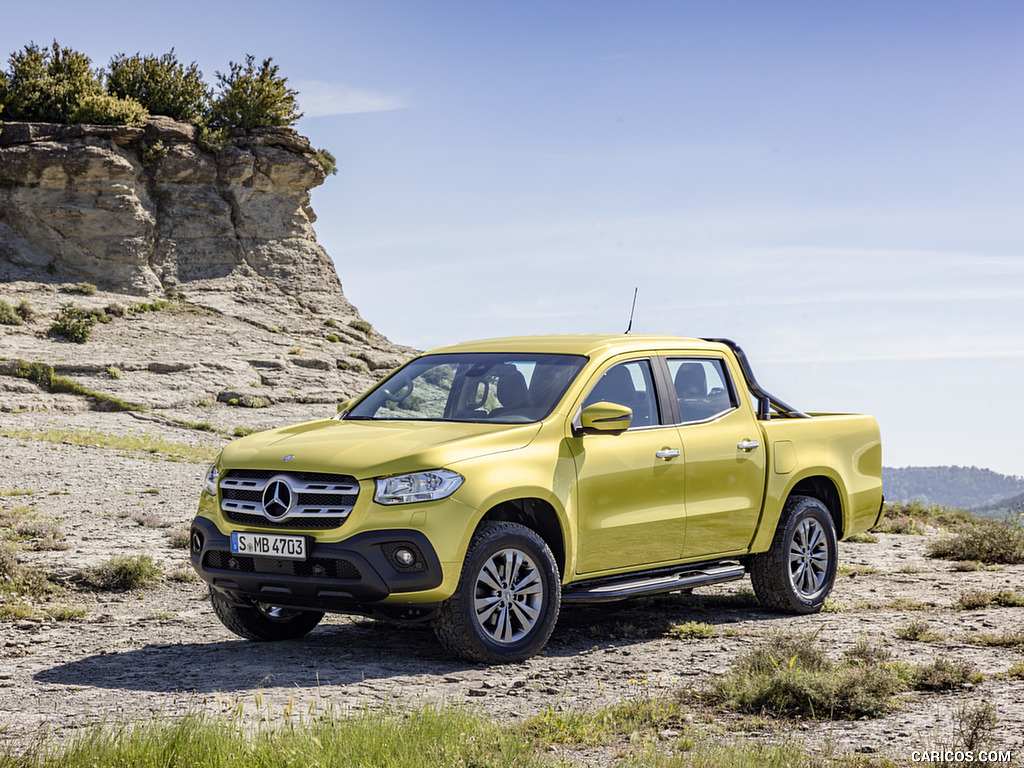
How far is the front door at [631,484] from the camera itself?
7.33 m

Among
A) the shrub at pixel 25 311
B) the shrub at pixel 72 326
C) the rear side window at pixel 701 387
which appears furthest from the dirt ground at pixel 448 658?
the shrub at pixel 25 311

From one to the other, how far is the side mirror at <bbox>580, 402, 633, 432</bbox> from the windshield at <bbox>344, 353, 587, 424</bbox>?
30 centimetres

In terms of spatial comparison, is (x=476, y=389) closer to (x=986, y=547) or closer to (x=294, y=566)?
(x=294, y=566)

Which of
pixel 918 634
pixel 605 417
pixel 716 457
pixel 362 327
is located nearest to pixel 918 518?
pixel 918 634

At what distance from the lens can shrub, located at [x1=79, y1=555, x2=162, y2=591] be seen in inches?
402

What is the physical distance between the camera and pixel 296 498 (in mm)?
6672

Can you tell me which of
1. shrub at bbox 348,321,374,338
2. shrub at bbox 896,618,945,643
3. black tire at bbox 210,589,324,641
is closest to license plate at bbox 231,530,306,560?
black tire at bbox 210,589,324,641

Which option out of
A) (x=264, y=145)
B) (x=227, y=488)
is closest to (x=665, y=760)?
(x=227, y=488)

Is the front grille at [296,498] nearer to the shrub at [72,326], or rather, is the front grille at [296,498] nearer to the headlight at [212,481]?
the headlight at [212,481]

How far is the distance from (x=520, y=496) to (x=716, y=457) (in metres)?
2.11

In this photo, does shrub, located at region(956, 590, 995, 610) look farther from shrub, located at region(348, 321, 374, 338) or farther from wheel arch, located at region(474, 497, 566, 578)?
shrub, located at region(348, 321, 374, 338)

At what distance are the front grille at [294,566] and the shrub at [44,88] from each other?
36952 millimetres

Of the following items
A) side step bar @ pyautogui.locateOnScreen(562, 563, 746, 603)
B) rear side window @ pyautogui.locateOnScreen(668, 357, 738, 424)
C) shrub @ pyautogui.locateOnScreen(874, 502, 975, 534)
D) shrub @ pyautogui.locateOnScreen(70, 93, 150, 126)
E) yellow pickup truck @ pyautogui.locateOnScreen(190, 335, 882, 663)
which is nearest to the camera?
yellow pickup truck @ pyautogui.locateOnScreen(190, 335, 882, 663)

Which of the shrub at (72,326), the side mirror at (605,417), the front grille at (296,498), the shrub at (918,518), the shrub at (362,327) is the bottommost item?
the shrub at (918,518)
